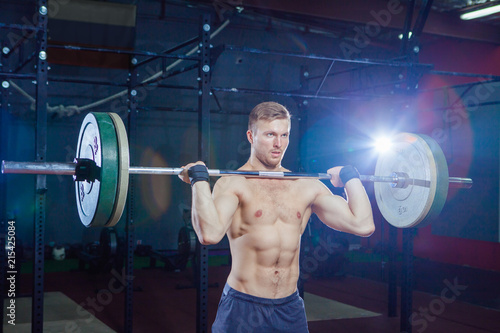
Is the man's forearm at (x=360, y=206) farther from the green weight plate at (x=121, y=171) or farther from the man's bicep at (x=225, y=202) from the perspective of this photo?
the green weight plate at (x=121, y=171)

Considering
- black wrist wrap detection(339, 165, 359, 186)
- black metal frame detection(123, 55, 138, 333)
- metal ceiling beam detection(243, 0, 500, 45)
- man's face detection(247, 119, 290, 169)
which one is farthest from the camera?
metal ceiling beam detection(243, 0, 500, 45)

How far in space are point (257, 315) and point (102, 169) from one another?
33.9 inches

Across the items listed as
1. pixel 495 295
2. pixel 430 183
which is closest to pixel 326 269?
pixel 495 295

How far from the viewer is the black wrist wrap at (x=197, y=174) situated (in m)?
2.03

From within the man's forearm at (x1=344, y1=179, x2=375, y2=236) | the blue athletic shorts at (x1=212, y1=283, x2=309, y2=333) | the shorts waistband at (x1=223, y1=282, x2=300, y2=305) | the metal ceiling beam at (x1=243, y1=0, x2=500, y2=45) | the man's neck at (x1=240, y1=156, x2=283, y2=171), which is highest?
the metal ceiling beam at (x1=243, y1=0, x2=500, y2=45)

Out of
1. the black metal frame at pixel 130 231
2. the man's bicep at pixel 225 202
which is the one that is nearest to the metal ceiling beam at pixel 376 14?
the black metal frame at pixel 130 231

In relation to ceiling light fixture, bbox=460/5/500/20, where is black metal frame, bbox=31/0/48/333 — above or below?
below

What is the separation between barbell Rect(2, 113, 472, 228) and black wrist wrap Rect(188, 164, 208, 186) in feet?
0.63

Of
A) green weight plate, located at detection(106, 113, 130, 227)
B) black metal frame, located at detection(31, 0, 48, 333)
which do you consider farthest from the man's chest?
black metal frame, located at detection(31, 0, 48, 333)

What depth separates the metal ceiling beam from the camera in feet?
21.4

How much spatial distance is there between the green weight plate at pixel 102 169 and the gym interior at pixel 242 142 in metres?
1.79

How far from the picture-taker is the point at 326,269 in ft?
22.7

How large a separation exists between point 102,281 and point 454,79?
654 centimetres

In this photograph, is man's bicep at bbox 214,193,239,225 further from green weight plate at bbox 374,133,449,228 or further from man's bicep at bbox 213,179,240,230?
green weight plate at bbox 374,133,449,228
